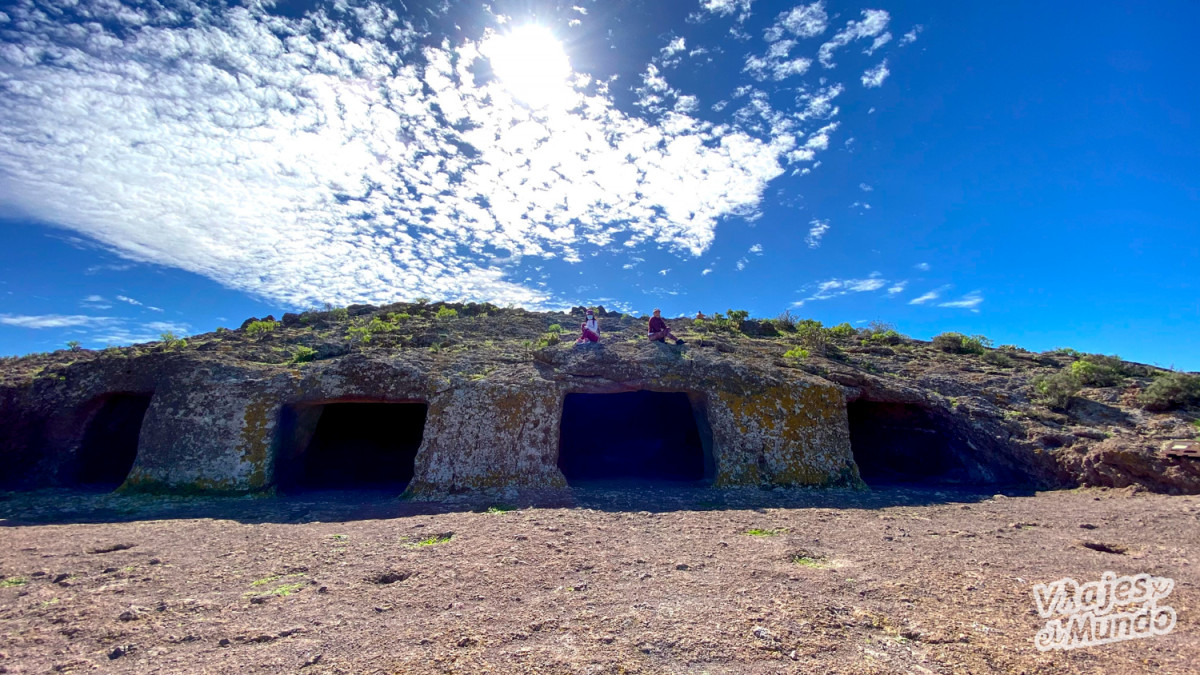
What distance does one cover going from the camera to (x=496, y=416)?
10977mm

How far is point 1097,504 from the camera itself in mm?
9141

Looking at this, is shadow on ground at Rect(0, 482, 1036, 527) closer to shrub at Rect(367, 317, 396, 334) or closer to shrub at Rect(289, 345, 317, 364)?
shrub at Rect(289, 345, 317, 364)

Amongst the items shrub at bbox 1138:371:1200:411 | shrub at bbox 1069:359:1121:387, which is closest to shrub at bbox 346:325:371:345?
shrub at bbox 1069:359:1121:387

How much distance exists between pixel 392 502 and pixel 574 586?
19.9ft

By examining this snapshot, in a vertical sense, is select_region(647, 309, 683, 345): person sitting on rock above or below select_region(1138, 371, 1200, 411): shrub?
above

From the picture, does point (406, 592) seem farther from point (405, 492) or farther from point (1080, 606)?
point (1080, 606)

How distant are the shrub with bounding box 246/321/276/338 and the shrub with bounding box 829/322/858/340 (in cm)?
1991

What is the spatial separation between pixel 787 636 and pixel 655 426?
42.5 feet

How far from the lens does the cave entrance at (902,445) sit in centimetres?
1300

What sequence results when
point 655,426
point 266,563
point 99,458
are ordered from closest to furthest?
1. point 266,563
2. point 99,458
3. point 655,426

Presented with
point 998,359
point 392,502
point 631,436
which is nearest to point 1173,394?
point 998,359

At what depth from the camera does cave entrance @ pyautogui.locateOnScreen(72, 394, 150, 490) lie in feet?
40.8

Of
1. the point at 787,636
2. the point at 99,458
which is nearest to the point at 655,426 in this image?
the point at 787,636

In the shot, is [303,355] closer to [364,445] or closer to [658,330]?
[364,445]
